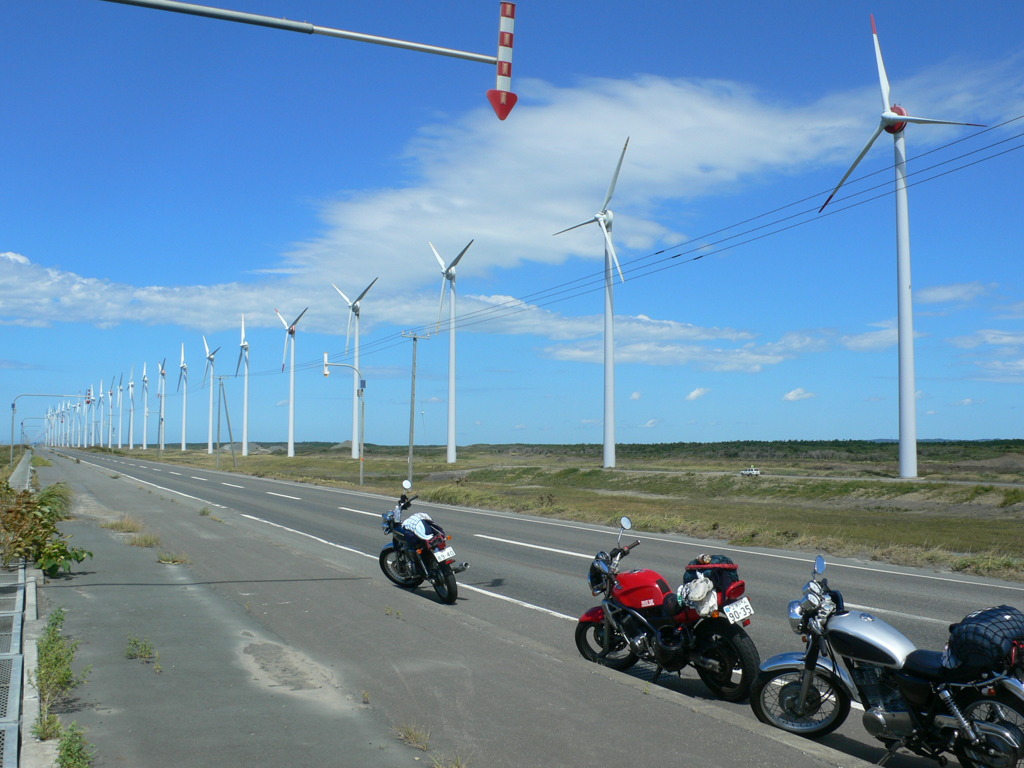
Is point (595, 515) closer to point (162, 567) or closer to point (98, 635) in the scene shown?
point (162, 567)

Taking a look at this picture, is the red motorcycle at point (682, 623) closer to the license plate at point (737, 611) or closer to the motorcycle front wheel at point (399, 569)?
the license plate at point (737, 611)

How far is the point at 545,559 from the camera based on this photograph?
52.3 ft

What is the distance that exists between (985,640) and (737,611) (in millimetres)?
1981

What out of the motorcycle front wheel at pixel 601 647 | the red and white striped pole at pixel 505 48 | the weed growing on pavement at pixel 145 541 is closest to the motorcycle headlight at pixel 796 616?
the motorcycle front wheel at pixel 601 647

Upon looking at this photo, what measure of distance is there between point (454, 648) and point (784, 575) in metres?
7.81

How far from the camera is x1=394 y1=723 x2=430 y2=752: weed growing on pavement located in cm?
514

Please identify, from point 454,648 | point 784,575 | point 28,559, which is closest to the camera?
point 454,648

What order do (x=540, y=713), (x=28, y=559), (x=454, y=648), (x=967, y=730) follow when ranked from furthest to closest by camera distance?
(x=28, y=559) → (x=454, y=648) → (x=540, y=713) → (x=967, y=730)

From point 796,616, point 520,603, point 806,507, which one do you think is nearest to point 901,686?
point 796,616

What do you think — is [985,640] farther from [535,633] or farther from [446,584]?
[446,584]

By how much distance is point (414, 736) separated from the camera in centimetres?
522

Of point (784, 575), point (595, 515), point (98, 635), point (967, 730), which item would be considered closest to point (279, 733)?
point (98, 635)

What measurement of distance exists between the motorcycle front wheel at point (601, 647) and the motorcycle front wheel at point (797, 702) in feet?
5.47

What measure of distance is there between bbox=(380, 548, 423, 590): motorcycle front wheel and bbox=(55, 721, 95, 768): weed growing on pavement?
23.9ft
